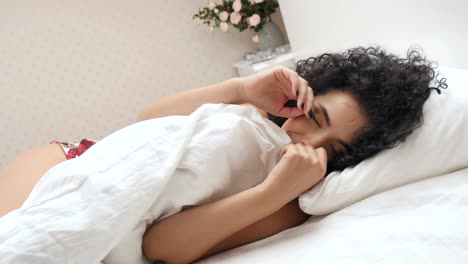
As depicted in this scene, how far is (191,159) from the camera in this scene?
0.80m

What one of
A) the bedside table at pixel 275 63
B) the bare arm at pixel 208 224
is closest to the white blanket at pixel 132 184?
the bare arm at pixel 208 224

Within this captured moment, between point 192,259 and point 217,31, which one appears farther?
point 217,31

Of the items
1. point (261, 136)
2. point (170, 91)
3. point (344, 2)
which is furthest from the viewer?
point (170, 91)

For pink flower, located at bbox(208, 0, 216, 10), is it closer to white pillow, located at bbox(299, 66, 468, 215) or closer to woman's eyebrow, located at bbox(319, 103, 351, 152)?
woman's eyebrow, located at bbox(319, 103, 351, 152)

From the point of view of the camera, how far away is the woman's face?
35.0 inches

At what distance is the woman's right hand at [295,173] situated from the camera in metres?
0.79

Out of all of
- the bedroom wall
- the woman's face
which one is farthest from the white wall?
the bedroom wall

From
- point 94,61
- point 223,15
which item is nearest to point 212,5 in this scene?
point 223,15

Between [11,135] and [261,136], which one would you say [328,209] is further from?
[11,135]

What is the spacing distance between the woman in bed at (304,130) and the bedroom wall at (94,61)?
109 cm

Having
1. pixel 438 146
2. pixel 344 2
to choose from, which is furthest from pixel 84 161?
pixel 344 2

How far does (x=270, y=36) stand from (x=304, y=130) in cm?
132

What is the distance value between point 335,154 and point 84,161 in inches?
20.6

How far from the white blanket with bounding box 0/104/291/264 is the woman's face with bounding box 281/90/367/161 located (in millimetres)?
Result: 76
